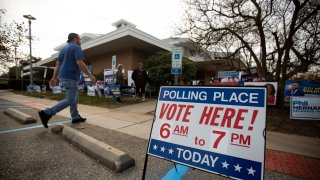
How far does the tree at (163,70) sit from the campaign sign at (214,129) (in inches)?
448

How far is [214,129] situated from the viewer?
1.62 m

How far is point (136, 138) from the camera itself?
3.45 metres

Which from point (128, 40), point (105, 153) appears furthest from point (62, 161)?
point (128, 40)

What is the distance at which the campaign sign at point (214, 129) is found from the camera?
1.42m

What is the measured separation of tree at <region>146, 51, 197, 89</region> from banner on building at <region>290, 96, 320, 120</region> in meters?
8.42

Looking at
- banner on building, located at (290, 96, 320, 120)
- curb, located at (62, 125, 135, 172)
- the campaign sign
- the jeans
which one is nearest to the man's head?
the jeans

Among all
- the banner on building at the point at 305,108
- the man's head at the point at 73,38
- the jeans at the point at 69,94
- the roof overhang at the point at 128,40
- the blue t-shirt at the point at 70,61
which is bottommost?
the banner on building at the point at 305,108

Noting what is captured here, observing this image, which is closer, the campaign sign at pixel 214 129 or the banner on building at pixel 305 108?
the campaign sign at pixel 214 129

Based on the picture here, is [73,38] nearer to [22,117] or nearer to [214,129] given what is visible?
[22,117]

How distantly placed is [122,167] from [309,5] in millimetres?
10366

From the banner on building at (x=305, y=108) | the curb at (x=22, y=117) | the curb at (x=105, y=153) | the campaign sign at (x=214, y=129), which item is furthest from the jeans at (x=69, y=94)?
the banner on building at (x=305, y=108)

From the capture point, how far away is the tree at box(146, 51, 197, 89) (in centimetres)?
1332

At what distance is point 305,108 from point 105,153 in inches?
253

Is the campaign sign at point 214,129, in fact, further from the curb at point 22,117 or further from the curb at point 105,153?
the curb at point 22,117
